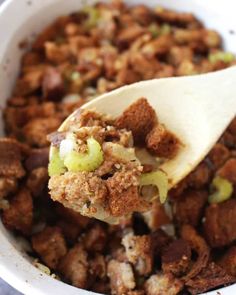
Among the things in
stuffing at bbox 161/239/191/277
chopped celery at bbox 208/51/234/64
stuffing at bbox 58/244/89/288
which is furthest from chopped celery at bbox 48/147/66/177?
chopped celery at bbox 208/51/234/64

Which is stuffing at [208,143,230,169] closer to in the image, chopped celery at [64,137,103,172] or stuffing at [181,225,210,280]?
stuffing at [181,225,210,280]

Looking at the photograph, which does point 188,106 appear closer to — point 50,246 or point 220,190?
point 220,190

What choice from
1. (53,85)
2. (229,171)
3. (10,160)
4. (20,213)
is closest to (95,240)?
(20,213)

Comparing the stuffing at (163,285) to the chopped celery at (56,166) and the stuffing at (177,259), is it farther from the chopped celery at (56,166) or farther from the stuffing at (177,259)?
the chopped celery at (56,166)

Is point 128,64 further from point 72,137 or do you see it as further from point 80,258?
point 80,258

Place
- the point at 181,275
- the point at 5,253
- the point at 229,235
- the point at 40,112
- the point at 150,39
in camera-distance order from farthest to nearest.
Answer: the point at 150,39
the point at 40,112
the point at 229,235
the point at 181,275
the point at 5,253

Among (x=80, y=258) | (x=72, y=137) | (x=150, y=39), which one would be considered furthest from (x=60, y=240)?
(x=150, y=39)
